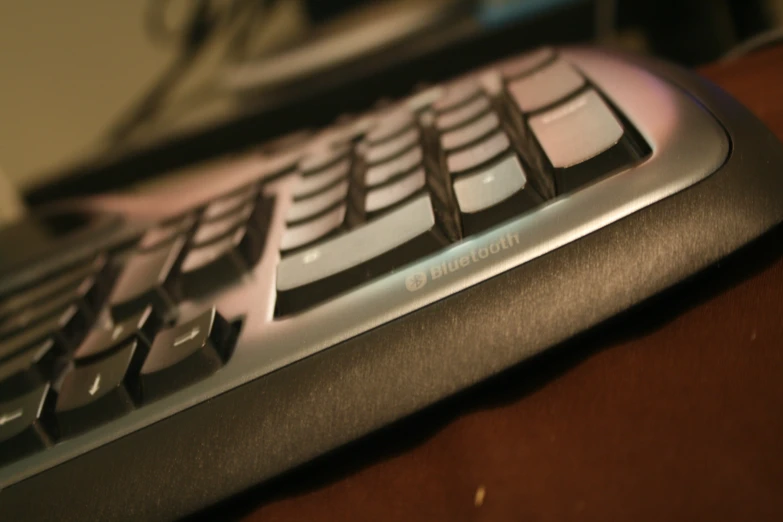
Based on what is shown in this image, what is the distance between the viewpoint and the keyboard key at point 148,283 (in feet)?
0.88

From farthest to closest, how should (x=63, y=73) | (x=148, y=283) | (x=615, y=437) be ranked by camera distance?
(x=63, y=73)
(x=148, y=283)
(x=615, y=437)

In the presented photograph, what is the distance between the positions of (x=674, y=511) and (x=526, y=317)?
0.07 m

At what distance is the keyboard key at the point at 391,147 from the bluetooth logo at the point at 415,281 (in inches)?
3.5

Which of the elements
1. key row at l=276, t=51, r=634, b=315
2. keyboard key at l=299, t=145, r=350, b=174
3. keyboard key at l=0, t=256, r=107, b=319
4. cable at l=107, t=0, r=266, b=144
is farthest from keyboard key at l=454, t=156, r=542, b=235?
cable at l=107, t=0, r=266, b=144

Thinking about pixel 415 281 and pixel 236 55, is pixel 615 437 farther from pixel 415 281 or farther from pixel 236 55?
pixel 236 55

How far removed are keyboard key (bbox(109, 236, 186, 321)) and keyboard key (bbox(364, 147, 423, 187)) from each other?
98mm

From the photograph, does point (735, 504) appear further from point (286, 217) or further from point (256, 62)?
point (256, 62)

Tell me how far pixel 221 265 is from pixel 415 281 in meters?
0.09

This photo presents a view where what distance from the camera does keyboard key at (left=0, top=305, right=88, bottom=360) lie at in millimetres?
271

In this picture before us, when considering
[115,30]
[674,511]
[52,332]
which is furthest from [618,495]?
[115,30]

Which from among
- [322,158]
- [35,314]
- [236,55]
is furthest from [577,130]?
[236,55]

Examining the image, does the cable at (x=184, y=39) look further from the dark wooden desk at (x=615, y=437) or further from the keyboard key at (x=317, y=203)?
the dark wooden desk at (x=615, y=437)

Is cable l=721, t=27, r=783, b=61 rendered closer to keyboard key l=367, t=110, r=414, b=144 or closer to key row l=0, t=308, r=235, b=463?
keyboard key l=367, t=110, r=414, b=144

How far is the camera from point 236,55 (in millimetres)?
665
